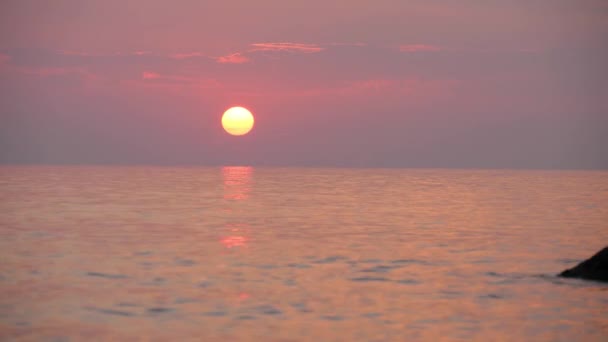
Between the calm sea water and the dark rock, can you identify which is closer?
the calm sea water

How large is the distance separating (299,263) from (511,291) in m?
8.25

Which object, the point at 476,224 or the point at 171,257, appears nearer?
the point at 171,257

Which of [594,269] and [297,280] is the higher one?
[297,280]

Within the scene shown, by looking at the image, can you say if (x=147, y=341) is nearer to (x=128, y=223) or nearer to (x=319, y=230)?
(x=319, y=230)

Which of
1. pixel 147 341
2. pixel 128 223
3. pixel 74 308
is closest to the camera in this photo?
pixel 147 341

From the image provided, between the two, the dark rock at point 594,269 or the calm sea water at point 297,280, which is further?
the dark rock at point 594,269

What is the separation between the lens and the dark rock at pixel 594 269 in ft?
78.8

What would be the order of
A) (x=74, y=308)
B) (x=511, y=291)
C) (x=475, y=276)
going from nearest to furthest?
(x=74, y=308) < (x=511, y=291) < (x=475, y=276)

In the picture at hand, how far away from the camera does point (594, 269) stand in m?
24.4

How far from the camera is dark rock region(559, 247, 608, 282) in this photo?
24.0 meters

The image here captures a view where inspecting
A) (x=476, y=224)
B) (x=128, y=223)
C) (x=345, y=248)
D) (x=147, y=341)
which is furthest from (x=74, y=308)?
(x=476, y=224)

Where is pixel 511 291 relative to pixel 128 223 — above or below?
below

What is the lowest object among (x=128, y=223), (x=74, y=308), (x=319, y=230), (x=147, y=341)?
(x=147, y=341)

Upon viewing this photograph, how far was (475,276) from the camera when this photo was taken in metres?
25.5
